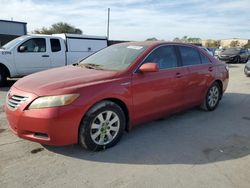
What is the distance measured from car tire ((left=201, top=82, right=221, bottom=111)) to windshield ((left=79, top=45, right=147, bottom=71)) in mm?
2264

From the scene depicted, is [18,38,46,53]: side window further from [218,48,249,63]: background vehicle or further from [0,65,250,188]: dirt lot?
[218,48,249,63]: background vehicle

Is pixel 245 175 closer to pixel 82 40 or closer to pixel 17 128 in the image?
pixel 17 128

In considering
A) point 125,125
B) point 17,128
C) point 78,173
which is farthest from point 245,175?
point 17,128

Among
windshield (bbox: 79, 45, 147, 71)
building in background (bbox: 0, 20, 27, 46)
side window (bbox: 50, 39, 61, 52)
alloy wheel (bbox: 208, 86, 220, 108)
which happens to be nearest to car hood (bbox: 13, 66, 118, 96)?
windshield (bbox: 79, 45, 147, 71)

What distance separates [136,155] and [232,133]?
208cm

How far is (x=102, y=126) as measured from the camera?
3842 mm

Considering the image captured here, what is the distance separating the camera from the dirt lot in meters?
3.13

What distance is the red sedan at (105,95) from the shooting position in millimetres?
3449

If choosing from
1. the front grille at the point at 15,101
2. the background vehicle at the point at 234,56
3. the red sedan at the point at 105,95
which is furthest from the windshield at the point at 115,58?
the background vehicle at the point at 234,56

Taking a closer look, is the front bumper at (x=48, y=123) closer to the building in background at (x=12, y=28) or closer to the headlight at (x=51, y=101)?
the headlight at (x=51, y=101)

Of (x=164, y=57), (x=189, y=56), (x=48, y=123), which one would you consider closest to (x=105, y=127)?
(x=48, y=123)

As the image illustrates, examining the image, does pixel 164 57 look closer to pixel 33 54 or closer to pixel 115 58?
pixel 115 58

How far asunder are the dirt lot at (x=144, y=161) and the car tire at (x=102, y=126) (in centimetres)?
13

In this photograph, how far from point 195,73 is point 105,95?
2.46 metres
